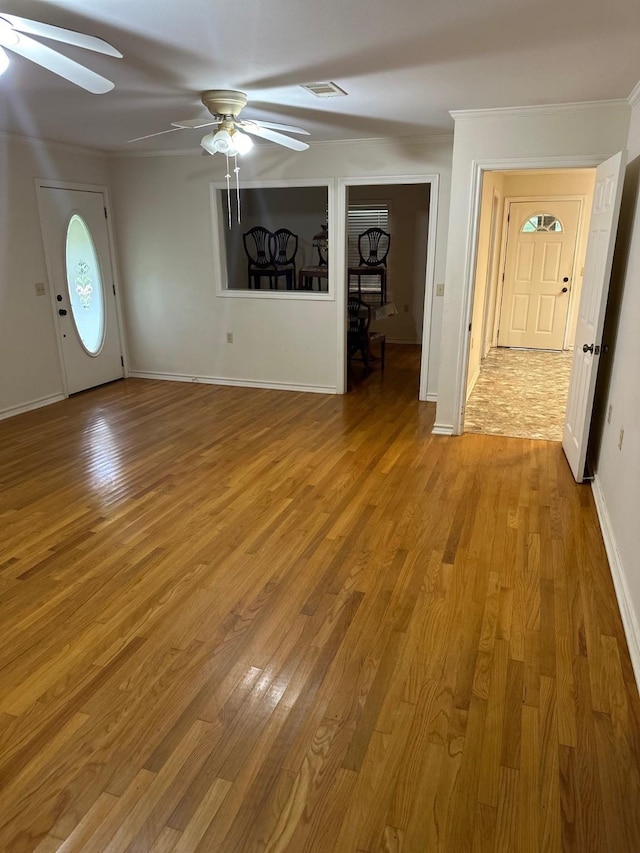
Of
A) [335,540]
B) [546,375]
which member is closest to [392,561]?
[335,540]

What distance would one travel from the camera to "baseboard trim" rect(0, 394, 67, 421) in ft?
16.8

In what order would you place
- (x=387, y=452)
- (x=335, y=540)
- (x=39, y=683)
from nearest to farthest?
1. (x=39, y=683)
2. (x=335, y=540)
3. (x=387, y=452)

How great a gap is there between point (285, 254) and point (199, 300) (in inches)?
82.3

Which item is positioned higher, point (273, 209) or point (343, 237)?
point (273, 209)

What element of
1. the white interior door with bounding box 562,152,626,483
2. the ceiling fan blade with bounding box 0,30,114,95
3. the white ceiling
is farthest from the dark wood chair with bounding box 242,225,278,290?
the ceiling fan blade with bounding box 0,30,114,95

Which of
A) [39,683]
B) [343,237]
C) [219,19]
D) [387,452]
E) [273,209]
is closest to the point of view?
[39,683]

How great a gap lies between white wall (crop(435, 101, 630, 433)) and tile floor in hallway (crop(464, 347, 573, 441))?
0.84 metres

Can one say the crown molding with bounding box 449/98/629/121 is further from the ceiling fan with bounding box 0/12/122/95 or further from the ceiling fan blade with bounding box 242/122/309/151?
the ceiling fan with bounding box 0/12/122/95

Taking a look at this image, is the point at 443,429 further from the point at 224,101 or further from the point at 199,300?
the point at 199,300

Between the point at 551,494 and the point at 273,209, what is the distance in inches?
256

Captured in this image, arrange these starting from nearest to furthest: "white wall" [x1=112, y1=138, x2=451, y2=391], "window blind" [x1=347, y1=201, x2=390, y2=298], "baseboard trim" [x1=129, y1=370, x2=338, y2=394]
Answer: "white wall" [x1=112, y1=138, x2=451, y2=391] < "baseboard trim" [x1=129, y1=370, x2=338, y2=394] < "window blind" [x1=347, y1=201, x2=390, y2=298]

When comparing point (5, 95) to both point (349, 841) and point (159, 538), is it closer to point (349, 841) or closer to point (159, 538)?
point (159, 538)

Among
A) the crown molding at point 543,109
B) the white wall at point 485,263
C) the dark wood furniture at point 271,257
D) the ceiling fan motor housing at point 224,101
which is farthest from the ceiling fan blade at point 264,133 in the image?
the dark wood furniture at point 271,257

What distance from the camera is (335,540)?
302 centimetres
